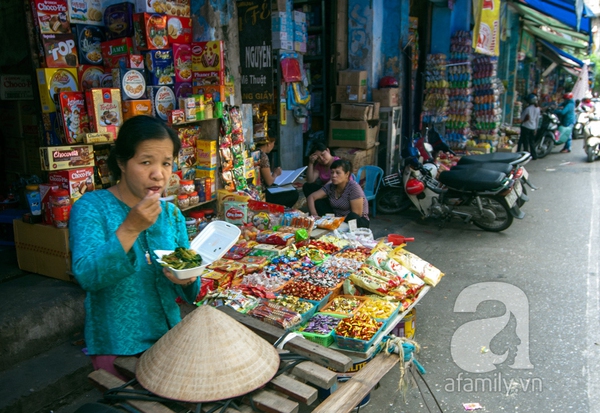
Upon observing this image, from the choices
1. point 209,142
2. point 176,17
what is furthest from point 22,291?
point 176,17

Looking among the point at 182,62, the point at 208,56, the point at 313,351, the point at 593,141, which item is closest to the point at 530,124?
the point at 593,141

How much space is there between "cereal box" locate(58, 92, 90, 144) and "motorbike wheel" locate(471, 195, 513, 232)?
537 cm

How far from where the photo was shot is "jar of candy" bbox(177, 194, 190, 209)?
484 centimetres

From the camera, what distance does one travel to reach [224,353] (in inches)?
63.7

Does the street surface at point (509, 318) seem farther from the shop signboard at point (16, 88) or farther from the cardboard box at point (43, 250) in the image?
the shop signboard at point (16, 88)

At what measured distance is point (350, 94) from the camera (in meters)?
8.53

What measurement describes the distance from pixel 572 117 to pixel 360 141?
10.1 m

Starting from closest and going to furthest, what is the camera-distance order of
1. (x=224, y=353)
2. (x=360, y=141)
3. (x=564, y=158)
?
(x=224, y=353) → (x=360, y=141) → (x=564, y=158)

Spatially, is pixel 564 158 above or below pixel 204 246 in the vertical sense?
below

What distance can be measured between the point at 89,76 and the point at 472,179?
5.07m

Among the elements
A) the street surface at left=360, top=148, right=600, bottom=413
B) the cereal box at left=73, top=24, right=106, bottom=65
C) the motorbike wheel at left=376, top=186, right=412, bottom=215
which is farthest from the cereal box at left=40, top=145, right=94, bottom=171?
the motorbike wheel at left=376, top=186, right=412, bottom=215

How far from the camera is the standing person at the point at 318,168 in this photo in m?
6.61

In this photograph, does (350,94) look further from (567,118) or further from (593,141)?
(567,118)

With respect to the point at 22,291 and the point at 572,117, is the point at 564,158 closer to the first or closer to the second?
the point at 572,117
